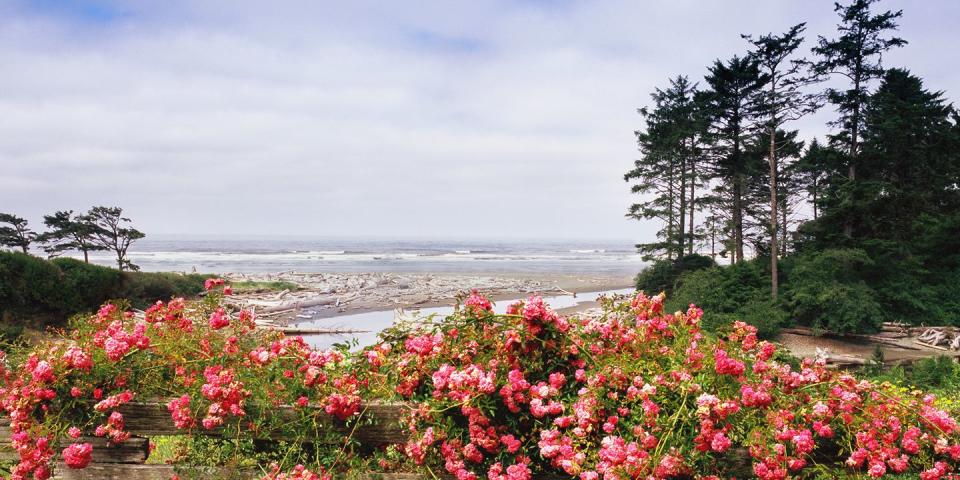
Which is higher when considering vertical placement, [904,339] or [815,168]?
[815,168]

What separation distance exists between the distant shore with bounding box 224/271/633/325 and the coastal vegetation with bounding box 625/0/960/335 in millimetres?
6842

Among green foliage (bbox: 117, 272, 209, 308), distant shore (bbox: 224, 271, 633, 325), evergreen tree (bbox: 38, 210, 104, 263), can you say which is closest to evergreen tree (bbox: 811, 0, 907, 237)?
distant shore (bbox: 224, 271, 633, 325)

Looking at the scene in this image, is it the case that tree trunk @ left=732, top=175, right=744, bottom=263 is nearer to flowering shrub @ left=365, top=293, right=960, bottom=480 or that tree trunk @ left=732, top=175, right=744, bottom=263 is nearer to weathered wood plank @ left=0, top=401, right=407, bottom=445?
flowering shrub @ left=365, top=293, right=960, bottom=480

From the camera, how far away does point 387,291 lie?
24.3m

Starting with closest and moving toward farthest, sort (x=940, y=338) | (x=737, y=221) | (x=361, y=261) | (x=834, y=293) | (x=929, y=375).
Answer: (x=929, y=375), (x=940, y=338), (x=834, y=293), (x=737, y=221), (x=361, y=261)

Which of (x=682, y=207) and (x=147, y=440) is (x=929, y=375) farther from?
(x=682, y=207)

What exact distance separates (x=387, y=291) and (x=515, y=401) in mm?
22805

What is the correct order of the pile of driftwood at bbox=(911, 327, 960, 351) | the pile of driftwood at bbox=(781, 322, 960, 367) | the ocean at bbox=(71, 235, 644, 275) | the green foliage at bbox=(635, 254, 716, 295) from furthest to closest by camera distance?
the ocean at bbox=(71, 235, 644, 275), the green foliage at bbox=(635, 254, 716, 295), the pile of driftwood at bbox=(911, 327, 960, 351), the pile of driftwood at bbox=(781, 322, 960, 367)

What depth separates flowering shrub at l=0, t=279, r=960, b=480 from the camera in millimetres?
1970

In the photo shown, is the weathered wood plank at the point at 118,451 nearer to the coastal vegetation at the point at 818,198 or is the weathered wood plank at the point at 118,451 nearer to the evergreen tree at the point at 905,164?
the coastal vegetation at the point at 818,198

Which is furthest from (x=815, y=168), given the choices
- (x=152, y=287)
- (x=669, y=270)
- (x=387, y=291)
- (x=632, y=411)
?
(x=152, y=287)

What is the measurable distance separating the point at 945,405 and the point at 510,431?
546cm

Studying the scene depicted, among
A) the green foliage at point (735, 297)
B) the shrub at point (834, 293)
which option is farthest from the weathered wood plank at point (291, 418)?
the shrub at point (834, 293)

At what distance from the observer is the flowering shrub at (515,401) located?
1.97 m
